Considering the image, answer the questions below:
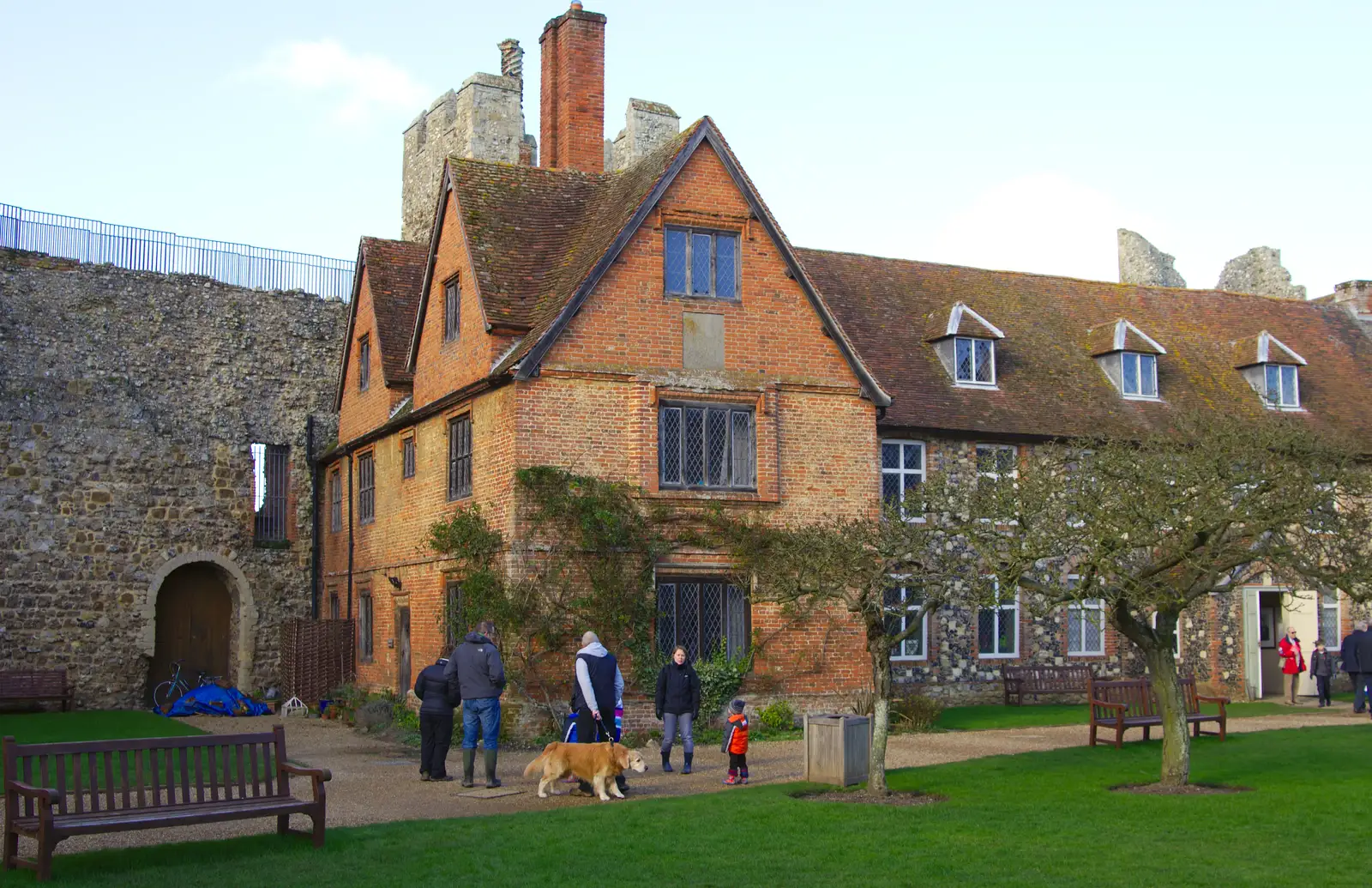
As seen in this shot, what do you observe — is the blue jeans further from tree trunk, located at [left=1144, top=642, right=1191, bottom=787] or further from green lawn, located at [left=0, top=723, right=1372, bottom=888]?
tree trunk, located at [left=1144, top=642, right=1191, bottom=787]

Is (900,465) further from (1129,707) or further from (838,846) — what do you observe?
(838,846)

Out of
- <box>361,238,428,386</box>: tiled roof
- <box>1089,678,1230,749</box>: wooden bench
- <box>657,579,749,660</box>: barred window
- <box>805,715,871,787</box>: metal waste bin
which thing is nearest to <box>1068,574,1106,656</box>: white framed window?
<box>1089,678,1230,749</box>: wooden bench

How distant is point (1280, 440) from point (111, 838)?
1203 centimetres

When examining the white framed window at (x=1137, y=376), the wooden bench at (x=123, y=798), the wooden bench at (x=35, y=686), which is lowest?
the wooden bench at (x=35, y=686)

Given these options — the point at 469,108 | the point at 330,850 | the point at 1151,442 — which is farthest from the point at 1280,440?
the point at 469,108

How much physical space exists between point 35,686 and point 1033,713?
17.2 m

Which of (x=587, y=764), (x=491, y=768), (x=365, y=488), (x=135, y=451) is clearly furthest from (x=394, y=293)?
(x=587, y=764)

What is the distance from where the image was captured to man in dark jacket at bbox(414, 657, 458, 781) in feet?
51.4

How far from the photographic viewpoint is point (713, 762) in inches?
685

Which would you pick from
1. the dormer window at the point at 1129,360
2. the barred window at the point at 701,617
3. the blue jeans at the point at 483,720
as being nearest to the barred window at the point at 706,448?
the barred window at the point at 701,617

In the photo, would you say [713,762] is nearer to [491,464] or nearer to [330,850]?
[491,464]

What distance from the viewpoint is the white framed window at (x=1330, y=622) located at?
93.6ft

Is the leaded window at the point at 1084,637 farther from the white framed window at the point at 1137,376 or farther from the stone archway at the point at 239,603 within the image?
the stone archway at the point at 239,603

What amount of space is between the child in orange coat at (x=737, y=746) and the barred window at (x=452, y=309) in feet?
30.9
